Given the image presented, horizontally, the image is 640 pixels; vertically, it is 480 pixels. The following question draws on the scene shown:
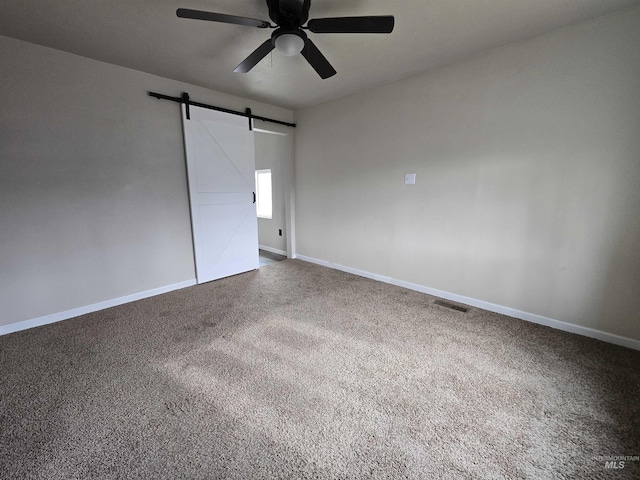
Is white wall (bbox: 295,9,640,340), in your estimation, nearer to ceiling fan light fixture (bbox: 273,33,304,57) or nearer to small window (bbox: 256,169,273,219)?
ceiling fan light fixture (bbox: 273,33,304,57)

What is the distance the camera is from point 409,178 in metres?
3.25

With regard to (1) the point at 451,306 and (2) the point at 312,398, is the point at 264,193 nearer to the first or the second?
(1) the point at 451,306

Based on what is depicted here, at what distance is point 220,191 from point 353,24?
2.67m

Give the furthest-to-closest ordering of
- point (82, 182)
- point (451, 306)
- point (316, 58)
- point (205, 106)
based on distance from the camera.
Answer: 1. point (205, 106)
2. point (451, 306)
3. point (82, 182)
4. point (316, 58)

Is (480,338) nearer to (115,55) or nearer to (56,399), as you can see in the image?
(56,399)

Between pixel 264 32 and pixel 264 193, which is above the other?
pixel 264 32

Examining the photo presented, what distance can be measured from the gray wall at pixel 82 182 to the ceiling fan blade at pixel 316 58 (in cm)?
197

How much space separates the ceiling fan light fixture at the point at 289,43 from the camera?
1.72 metres

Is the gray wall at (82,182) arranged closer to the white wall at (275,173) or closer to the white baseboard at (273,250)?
the white wall at (275,173)

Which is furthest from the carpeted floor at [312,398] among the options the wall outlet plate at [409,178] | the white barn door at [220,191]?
the wall outlet plate at [409,178]

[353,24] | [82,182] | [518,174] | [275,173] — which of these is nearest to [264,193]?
[275,173]

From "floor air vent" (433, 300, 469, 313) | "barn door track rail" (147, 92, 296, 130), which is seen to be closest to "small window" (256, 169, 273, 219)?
"barn door track rail" (147, 92, 296, 130)

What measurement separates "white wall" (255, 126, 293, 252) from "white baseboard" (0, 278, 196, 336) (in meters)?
2.12

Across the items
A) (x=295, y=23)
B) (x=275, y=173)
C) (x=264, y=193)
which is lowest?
(x=264, y=193)
